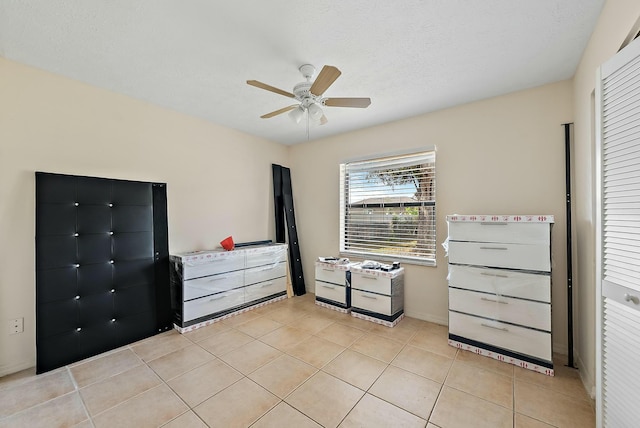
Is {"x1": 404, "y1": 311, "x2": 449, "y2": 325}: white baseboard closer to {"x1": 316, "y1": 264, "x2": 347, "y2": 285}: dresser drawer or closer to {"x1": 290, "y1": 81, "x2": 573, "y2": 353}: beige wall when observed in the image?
{"x1": 290, "y1": 81, "x2": 573, "y2": 353}: beige wall

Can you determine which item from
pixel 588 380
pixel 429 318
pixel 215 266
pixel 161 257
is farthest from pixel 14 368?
pixel 588 380

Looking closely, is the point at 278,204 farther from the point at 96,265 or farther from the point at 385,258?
the point at 96,265

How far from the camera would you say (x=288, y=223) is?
4.25 m

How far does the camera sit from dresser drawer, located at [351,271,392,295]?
3000 mm

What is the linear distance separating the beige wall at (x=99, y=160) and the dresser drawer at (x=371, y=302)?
186cm

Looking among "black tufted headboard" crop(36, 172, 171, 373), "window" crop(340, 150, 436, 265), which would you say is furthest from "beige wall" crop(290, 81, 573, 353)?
"black tufted headboard" crop(36, 172, 171, 373)

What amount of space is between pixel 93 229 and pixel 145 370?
1.37m

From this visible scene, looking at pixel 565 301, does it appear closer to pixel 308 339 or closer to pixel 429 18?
pixel 308 339

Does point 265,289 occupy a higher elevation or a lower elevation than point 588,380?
higher

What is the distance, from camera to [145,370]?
2.12 metres

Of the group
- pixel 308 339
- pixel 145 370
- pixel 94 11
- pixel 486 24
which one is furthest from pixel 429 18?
pixel 145 370

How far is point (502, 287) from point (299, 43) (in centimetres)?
261

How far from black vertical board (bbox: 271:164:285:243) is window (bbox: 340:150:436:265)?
3.39ft

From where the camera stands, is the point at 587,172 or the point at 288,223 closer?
the point at 587,172
